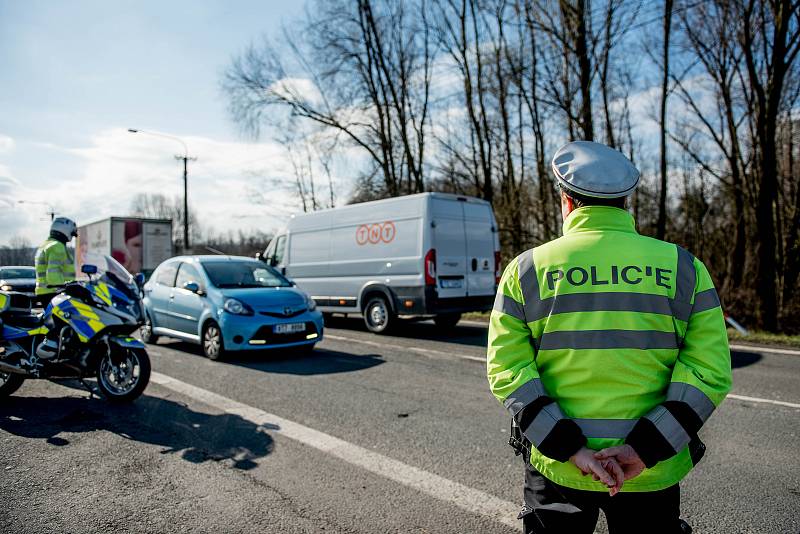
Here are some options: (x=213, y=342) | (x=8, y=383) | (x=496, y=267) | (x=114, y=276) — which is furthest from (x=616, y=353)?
(x=496, y=267)

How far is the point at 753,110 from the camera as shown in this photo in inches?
673

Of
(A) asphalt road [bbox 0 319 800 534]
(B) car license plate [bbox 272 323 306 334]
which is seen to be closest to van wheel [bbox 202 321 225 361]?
(B) car license plate [bbox 272 323 306 334]

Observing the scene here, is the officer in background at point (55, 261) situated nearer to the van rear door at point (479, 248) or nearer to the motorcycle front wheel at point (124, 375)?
the motorcycle front wheel at point (124, 375)

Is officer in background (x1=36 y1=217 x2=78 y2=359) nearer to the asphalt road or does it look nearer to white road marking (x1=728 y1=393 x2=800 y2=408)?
the asphalt road

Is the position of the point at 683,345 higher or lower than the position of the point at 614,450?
higher

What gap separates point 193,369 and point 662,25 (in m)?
13.9

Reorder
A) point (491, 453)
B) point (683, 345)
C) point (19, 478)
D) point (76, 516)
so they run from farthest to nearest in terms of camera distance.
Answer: point (491, 453)
point (19, 478)
point (76, 516)
point (683, 345)

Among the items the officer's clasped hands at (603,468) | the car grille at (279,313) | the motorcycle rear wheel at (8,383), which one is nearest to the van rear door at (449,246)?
the car grille at (279,313)

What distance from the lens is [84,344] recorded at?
5.83 metres

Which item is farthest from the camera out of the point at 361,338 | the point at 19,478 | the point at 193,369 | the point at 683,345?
the point at 361,338

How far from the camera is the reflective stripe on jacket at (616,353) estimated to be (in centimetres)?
171

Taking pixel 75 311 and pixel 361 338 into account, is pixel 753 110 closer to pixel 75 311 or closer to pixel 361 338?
pixel 361 338

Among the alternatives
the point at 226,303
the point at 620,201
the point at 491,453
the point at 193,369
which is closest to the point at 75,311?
the point at 193,369

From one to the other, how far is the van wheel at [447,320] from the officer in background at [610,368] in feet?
33.9
